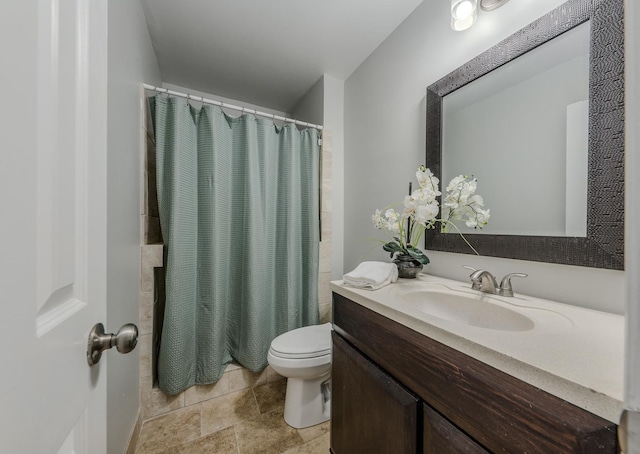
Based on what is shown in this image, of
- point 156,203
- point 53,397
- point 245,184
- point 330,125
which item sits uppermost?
point 330,125

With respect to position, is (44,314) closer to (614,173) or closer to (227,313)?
(614,173)

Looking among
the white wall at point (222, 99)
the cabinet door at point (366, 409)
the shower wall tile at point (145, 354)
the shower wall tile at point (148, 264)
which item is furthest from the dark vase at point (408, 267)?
the white wall at point (222, 99)

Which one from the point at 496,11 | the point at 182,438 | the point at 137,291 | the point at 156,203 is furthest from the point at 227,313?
the point at 496,11

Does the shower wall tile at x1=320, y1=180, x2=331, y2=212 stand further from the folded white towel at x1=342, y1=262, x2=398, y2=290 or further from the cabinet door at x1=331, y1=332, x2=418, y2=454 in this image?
the cabinet door at x1=331, y1=332, x2=418, y2=454

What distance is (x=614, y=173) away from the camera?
670 millimetres

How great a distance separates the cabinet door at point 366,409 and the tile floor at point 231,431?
0.36 m

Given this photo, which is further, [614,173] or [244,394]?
[244,394]

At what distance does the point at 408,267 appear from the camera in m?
1.11

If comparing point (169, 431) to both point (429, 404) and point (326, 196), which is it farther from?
point (326, 196)

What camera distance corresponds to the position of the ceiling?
1332 mm

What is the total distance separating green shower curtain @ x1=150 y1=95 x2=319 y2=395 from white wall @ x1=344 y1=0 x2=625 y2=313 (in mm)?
340

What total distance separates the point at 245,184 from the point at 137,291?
86 cm

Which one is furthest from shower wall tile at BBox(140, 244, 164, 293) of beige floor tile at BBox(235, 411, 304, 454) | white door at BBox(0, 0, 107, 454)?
white door at BBox(0, 0, 107, 454)

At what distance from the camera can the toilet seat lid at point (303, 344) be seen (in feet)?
4.10
